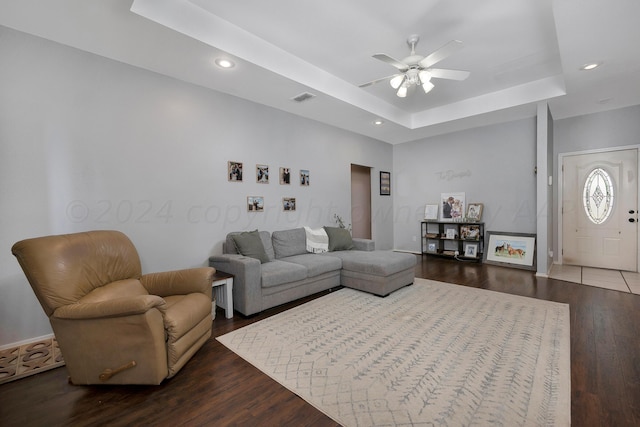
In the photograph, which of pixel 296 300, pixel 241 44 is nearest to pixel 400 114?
pixel 241 44

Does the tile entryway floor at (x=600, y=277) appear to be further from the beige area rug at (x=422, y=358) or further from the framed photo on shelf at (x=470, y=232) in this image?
the beige area rug at (x=422, y=358)

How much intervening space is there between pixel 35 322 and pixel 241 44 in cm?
331

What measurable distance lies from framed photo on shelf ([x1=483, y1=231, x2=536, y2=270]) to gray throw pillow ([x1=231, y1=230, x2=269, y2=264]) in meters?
4.58

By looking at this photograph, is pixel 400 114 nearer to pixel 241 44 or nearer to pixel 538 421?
pixel 241 44

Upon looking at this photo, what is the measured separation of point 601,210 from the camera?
493 centimetres

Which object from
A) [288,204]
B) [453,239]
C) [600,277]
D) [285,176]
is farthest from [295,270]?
[600,277]

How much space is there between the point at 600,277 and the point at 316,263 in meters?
4.58

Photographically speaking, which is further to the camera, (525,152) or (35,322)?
(525,152)

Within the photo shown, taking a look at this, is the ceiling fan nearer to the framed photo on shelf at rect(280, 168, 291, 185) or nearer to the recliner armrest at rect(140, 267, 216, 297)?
the framed photo on shelf at rect(280, 168, 291, 185)

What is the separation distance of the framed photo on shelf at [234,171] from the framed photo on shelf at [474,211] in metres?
4.78

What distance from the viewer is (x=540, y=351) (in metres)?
2.31

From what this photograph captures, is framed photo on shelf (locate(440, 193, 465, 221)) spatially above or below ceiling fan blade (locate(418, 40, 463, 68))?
below

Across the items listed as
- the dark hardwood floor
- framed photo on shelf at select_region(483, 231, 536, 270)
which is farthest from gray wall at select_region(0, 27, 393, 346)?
framed photo on shelf at select_region(483, 231, 536, 270)

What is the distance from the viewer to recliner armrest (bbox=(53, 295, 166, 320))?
5.83ft
